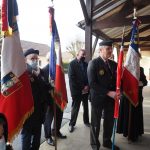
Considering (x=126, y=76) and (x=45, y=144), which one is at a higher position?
(x=126, y=76)

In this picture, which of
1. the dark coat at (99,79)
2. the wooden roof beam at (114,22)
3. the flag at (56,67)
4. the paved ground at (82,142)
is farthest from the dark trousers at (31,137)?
the wooden roof beam at (114,22)

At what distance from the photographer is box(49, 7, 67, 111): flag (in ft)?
13.1

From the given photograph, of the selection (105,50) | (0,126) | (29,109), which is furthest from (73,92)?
(0,126)

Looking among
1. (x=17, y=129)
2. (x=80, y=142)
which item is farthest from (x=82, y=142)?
(x=17, y=129)

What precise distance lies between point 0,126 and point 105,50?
86.4 inches

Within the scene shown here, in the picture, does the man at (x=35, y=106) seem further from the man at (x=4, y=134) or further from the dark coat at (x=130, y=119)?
the dark coat at (x=130, y=119)

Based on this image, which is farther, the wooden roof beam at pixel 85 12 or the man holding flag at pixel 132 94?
the wooden roof beam at pixel 85 12

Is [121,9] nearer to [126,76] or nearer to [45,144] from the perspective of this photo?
[126,76]

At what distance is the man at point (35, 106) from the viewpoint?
358 cm

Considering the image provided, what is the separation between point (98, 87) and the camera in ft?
14.5

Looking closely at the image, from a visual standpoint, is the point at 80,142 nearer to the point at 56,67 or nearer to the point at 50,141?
the point at 50,141

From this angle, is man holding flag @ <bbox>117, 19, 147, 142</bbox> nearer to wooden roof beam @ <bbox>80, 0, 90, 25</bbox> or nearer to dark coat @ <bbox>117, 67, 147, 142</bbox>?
dark coat @ <bbox>117, 67, 147, 142</bbox>

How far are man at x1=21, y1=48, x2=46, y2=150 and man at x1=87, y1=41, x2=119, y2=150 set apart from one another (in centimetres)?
99

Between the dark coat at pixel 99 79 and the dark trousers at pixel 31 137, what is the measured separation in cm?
118
